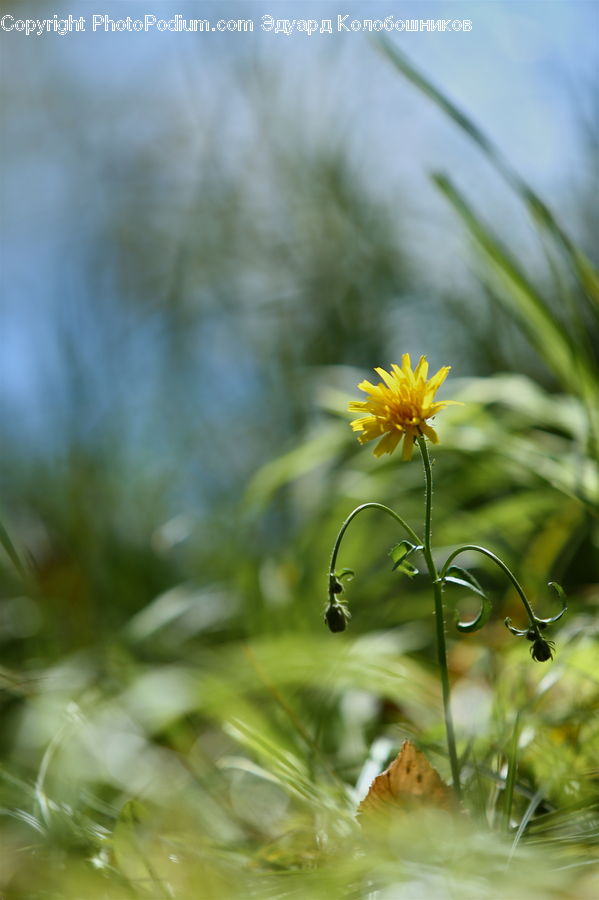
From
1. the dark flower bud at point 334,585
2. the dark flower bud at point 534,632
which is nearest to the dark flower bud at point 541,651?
the dark flower bud at point 534,632

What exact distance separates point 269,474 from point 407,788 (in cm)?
60

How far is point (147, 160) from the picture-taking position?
2.35 metres

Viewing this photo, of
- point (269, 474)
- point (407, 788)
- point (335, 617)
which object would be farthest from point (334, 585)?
point (269, 474)

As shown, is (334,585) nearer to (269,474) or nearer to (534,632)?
(534,632)

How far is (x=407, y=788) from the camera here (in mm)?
453

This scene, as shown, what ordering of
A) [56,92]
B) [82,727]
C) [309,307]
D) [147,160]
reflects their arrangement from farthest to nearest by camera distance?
[56,92] < [147,160] < [309,307] < [82,727]

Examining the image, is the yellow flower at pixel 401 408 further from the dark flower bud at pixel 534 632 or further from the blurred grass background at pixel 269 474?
the blurred grass background at pixel 269 474

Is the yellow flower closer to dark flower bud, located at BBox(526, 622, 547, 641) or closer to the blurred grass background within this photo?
dark flower bud, located at BBox(526, 622, 547, 641)

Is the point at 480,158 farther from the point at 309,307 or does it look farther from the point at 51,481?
the point at 51,481

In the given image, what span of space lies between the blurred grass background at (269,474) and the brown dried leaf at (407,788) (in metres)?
0.02

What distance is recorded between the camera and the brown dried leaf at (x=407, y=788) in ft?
1.48

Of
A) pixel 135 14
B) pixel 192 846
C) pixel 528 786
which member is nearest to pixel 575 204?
pixel 135 14

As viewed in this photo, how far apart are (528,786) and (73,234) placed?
2.26 m

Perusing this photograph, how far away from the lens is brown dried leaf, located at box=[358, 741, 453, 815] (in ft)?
1.48
